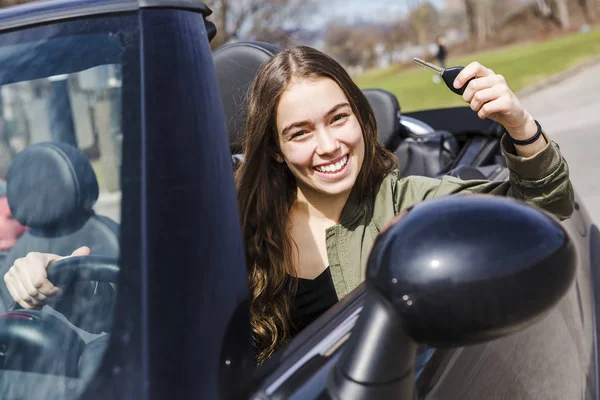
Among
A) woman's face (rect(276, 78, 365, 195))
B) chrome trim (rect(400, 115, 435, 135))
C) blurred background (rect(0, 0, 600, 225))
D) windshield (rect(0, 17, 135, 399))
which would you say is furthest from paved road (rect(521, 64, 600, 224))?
windshield (rect(0, 17, 135, 399))

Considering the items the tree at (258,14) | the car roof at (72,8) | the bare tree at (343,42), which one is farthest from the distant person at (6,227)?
the bare tree at (343,42)

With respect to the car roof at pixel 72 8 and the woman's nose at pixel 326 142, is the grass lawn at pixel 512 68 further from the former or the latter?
the car roof at pixel 72 8

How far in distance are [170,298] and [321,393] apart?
0.76 feet

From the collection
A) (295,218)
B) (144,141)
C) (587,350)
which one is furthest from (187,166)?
(587,350)

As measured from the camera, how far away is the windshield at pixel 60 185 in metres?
1.06

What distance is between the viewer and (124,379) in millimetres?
958

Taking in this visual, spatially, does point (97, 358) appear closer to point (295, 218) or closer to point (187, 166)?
point (187, 166)

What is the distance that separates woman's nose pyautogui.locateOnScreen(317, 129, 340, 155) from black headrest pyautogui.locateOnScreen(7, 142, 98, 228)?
69 cm

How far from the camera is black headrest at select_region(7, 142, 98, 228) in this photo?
1.16 metres

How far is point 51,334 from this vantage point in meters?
1.07

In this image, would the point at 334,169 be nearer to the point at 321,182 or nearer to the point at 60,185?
the point at 321,182

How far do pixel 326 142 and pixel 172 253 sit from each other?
0.79 metres

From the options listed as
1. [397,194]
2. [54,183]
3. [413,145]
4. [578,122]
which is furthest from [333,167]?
[578,122]

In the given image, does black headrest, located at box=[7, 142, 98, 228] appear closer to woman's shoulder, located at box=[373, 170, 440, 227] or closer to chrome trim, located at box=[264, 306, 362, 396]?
chrome trim, located at box=[264, 306, 362, 396]
